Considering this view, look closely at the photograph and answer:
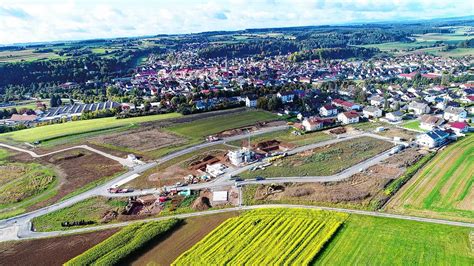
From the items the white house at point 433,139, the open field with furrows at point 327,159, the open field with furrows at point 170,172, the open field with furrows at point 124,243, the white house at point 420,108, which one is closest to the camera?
the open field with furrows at point 124,243

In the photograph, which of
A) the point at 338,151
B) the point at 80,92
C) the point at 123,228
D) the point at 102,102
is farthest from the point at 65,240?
the point at 80,92

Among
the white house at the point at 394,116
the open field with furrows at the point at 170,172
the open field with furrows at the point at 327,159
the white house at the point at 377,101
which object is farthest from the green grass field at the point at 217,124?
the white house at the point at 377,101

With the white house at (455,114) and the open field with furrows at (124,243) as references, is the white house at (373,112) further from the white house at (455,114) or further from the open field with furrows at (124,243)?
the open field with furrows at (124,243)

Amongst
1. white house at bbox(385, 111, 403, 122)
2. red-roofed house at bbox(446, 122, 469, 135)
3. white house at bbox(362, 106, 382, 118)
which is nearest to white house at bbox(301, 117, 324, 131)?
white house at bbox(362, 106, 382, 118)

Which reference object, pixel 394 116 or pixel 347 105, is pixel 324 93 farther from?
pixel 394 116

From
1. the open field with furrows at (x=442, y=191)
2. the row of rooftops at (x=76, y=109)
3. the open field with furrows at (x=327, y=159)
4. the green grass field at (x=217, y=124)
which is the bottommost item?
the open field with furrows at (x=442, y=191)

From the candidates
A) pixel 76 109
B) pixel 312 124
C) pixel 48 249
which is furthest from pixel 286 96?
pixel 48 249

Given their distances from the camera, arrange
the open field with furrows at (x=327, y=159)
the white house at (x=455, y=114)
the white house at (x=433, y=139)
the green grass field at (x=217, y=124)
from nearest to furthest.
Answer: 1. the open field with furrows at (x=327, y=159)
2. the white house at (x=433, y=139)
3. the green grass field at (x=217, y=124)
4. the white house at (x=455, y=114)
